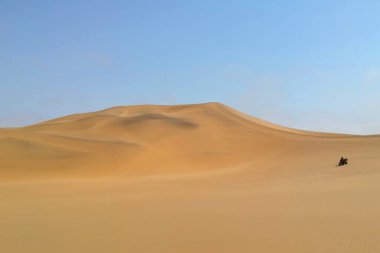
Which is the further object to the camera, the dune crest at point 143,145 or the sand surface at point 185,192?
the dune crest at point 143,145

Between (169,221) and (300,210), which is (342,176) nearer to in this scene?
(300,210)

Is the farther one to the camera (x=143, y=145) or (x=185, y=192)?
(x=143, y=145)

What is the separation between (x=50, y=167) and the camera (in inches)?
838

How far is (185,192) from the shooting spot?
522 inches

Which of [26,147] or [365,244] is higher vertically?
[26,147]

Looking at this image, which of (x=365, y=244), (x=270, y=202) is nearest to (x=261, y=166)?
(x=270, y=202)

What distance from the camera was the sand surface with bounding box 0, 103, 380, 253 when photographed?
651cm

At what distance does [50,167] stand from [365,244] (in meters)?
18.1

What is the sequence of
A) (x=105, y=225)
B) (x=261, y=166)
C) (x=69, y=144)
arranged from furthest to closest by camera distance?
(x=69, y=144), (x=261, y=166), (x=105, y=225)

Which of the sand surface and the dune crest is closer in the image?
the sand surface

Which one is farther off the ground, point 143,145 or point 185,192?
point 143,145

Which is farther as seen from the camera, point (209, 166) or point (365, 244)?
point (209, 166)

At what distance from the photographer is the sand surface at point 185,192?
21.4ft

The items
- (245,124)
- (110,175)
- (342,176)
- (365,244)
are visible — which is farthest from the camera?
(245,124)
